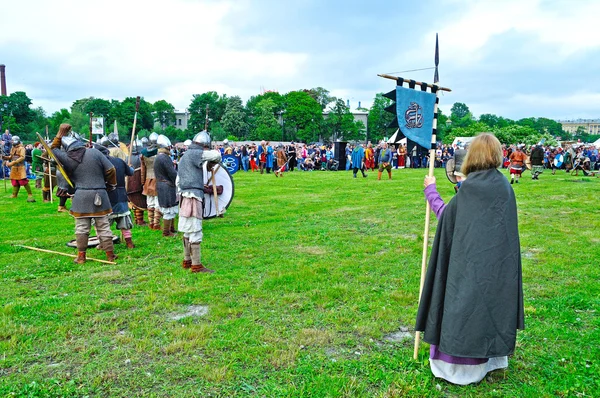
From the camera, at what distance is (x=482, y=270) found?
3.30m

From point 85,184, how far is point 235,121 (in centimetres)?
8774

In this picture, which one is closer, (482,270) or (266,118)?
(482,270)

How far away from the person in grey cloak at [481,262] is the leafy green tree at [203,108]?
338ft

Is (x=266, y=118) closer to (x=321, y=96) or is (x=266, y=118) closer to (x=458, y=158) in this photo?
(x=321, y=96)

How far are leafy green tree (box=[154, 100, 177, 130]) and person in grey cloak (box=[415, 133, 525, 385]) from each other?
12448 centimetres

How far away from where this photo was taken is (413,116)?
4.12 metres

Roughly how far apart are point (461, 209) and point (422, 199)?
35.8 feet

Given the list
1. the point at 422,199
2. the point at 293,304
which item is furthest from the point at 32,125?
the point at 293,304

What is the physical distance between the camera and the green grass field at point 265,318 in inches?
143

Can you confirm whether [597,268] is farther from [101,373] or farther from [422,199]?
[422,199]

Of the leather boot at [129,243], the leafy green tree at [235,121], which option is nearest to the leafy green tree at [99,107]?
the leafy green tree at [235,121]

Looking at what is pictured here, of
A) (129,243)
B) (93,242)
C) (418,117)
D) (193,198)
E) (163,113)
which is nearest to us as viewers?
(418,117)

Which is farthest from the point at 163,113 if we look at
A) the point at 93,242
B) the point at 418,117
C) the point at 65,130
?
the point at 418,117

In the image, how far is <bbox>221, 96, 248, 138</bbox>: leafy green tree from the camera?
9269 cm
